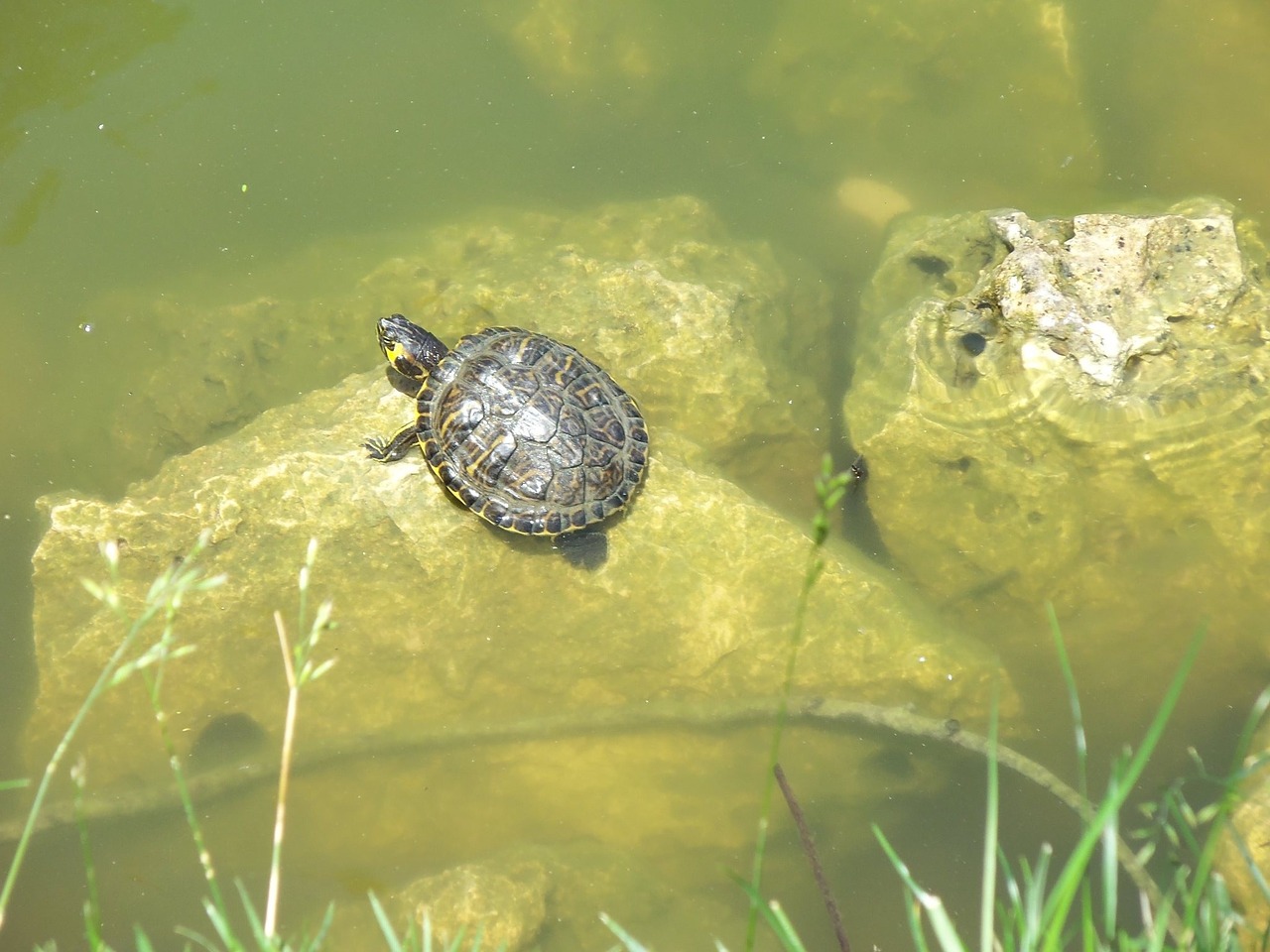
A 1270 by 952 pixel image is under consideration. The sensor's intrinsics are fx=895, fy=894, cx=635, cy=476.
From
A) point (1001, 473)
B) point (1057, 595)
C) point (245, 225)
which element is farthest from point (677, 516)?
point (245, 225)

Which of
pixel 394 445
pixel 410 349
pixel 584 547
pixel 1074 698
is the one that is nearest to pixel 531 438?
pixel 584 547

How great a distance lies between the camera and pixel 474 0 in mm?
5879

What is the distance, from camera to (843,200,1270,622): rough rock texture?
383 centimetres

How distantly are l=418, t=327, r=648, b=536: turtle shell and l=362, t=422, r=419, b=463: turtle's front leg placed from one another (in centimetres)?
8

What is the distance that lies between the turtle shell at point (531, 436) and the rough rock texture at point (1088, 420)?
3.98 ft

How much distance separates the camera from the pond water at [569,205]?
379 centimetres

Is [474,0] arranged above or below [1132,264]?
above

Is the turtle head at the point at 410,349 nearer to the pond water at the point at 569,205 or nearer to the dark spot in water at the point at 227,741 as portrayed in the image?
the pond water at the point at 569,205

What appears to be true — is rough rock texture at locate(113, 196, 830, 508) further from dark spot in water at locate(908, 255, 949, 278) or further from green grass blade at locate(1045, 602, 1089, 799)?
green grass blade at locate(1045, 602, 1089, 799)

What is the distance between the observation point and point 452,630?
3.85 m

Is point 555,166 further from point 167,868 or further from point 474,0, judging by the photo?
point 167,868

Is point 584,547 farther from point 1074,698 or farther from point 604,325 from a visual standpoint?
point 1074,698

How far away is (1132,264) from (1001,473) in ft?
3.74

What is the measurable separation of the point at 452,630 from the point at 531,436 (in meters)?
0.90
